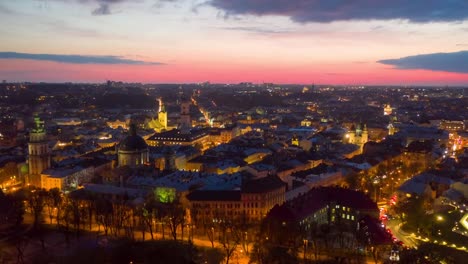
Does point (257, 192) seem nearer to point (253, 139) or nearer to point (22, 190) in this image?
point (22, 190)

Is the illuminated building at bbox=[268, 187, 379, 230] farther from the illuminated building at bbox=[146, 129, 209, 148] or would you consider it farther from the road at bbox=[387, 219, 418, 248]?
the illuminated building at bbox=[146, 129, 209, 148]

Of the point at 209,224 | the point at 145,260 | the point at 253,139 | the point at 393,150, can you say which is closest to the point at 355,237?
the point at 209,224

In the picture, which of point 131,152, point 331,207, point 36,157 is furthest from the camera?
point 131,152

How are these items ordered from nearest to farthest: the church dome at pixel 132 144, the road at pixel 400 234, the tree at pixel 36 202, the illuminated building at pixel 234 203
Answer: the road at pixel 400 234 → the tree at pixel 36 202 → the illuminated building at pixel 234 203 → the church dome at pixel 132 144

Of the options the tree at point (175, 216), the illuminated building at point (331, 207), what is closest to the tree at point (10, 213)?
the tree at point (175, 216)

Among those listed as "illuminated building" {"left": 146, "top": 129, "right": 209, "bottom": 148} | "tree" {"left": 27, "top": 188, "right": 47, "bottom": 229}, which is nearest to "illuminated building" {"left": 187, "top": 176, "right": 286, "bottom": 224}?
"tree" {"left": 27, "top": 188, "right": 47, "bottom": 229}

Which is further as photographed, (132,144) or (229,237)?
(132,144)

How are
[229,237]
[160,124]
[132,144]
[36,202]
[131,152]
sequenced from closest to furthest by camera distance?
[229,237]
[36,202]
[131,152]
[132,144]
[160,124]

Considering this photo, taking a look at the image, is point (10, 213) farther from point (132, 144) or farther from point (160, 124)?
point (160, 124)

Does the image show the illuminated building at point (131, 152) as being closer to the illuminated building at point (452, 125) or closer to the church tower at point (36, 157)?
the church tower at point (36, 157)

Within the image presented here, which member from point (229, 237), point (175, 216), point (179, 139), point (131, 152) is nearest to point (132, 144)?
point (131, 152)

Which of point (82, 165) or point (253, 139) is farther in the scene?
point (253, 139)
